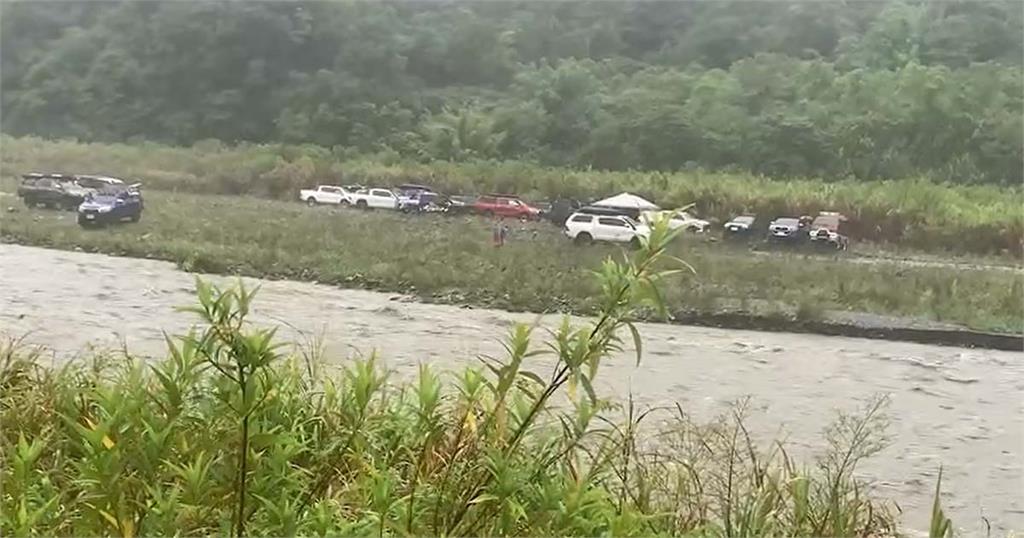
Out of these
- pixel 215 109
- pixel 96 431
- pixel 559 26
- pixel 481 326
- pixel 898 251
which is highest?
pixel 559 26

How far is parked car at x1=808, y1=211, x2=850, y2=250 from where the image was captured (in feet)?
4.89

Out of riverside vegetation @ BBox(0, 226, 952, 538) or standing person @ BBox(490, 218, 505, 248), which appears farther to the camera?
standing person @ BBox(490, 218, 505, 248)

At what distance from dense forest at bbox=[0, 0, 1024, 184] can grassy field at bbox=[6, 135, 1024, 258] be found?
0.07 ft

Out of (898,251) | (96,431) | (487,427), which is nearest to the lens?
(96,431)

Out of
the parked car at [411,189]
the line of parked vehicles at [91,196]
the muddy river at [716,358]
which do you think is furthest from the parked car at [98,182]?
the parked car at [411,189]

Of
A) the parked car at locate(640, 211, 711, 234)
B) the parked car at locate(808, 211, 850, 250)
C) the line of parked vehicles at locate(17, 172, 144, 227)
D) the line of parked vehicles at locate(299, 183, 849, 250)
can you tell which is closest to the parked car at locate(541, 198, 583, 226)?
the line of parked vehicles at locate(299, 183, 849, 250)

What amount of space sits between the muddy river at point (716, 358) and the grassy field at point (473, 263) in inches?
1.2

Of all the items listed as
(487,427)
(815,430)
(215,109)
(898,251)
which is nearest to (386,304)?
(487,427)

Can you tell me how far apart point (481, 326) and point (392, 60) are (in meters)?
0.43

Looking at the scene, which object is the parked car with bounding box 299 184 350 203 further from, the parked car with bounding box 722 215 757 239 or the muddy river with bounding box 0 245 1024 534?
the parked car with bounding box 722 215 757 239

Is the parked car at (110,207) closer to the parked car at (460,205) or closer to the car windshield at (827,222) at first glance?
the parked car at (460,205)

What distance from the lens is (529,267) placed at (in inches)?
61.0

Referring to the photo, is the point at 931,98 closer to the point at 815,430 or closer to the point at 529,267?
the point at 815,430

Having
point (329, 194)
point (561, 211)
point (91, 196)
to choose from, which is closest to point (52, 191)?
point (91, 196)
